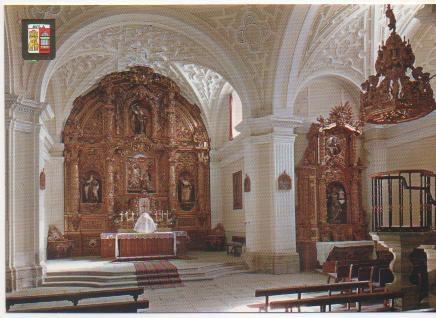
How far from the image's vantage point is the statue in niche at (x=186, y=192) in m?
18.3

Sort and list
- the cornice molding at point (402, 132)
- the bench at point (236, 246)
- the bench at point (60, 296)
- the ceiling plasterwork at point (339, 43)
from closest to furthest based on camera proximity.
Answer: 1. the bench at point (60, 296)
2. the ceiling plasterwork at point (339, 43)
3. the cornice molding at point (402, 132)
4. the bench at point (236, 246)

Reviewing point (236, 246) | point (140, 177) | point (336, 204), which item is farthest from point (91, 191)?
point (336, 204)

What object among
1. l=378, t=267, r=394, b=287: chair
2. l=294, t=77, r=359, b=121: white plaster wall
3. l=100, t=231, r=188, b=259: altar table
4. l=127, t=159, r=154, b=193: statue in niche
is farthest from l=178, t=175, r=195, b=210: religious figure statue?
l=378, t=267, r=394, b=287: chair

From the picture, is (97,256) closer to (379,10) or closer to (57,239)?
(57,239)

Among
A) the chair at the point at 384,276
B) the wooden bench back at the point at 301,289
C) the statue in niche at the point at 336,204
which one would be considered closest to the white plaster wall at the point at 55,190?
the statue in niche at the point at 336,204

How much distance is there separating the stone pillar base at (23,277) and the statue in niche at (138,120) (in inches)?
290

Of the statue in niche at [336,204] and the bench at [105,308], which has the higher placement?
the statue in niche at [336,204]

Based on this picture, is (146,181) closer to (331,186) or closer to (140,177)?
(140,177)

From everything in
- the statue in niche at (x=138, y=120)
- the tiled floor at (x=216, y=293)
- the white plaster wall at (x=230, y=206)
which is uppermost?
the statue in niche at (x=138, y=120)

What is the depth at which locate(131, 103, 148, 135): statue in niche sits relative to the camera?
18094 millimetres

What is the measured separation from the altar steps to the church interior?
5 centimetres

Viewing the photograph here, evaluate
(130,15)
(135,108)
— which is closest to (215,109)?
(135,108)

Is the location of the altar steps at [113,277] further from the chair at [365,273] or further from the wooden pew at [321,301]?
the wooden pew at [321,301]

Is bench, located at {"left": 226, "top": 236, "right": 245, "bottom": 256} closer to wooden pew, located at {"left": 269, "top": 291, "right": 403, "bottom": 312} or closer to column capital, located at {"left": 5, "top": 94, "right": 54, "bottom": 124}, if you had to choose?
column capital, located at {"left": 5, "top": 94, "right": 54, "bottom": 124}
